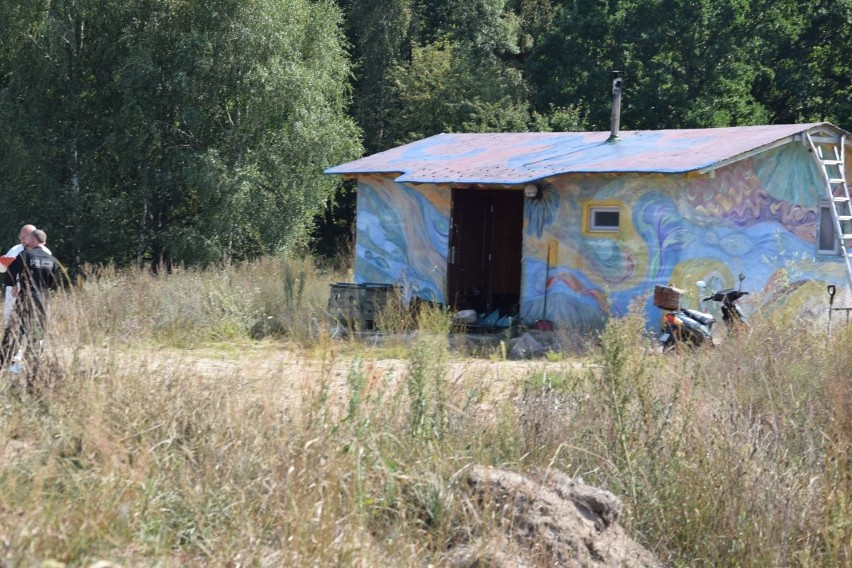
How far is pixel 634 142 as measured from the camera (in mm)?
16156

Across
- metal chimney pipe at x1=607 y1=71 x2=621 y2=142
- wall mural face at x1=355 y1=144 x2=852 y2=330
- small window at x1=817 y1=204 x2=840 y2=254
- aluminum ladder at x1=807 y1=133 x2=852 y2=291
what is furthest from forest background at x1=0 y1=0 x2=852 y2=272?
small window at x1=817 y1=204 x2=840 y2=254

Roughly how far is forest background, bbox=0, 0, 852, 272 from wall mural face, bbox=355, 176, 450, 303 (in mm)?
5898

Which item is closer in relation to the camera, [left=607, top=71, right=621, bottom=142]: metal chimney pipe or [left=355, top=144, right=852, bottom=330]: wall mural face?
[left=355, top=144, right=852, bottom=330]: wall mural face

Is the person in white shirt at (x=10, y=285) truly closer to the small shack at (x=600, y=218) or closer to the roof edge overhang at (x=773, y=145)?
the small shack at (x=600, y=218)

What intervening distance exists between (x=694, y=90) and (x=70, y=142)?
16899 millimetres

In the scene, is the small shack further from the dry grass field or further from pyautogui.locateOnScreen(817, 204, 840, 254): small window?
the dry grass field

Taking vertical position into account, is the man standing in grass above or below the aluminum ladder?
below

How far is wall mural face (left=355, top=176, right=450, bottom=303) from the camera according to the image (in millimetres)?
16453

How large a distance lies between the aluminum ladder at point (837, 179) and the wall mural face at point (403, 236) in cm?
568

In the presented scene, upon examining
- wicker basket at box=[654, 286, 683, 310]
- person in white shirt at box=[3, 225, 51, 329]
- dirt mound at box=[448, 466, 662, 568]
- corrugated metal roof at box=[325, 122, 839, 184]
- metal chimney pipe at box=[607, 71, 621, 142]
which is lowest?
dirt mound at box=[448, 466, 662, 568]

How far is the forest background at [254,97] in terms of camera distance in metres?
24.5

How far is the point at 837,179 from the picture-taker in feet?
50.2

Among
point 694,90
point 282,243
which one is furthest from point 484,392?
point 694,90

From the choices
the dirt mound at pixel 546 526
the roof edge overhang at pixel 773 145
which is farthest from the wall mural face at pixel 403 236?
the dirt mound at pixel 546 526
